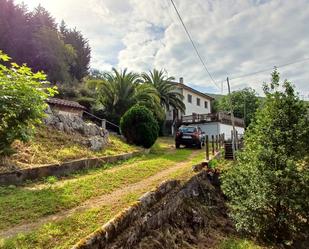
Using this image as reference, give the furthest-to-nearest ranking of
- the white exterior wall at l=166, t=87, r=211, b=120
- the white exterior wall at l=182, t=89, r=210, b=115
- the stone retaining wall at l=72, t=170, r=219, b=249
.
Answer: the white exterior wall at l=182, t=89, r=210, b=115 → the white exterior wall at l=166, t=87, r=211, b=120 → the stone retaining wall at l=72, t=170, r=219, b=249

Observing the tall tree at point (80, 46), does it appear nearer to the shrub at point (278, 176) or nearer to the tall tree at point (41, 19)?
the tall tree at point (41, 19)

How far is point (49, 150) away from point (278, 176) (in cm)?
694

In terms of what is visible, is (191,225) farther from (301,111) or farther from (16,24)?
(16,24)

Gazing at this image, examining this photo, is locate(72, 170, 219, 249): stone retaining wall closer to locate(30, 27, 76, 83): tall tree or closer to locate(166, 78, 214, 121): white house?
locate(30, 27, 76, 83): tall tree

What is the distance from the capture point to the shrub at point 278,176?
22.2 feet

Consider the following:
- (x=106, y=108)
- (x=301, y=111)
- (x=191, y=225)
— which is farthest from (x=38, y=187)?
(x=106, y=108)

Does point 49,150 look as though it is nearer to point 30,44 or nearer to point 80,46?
point 30,44

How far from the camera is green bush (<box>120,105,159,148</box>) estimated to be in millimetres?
13625

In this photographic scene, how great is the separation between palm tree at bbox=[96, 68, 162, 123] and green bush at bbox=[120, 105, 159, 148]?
549cm

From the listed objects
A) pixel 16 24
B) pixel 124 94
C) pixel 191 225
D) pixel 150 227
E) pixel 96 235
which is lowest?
pixel 191 225

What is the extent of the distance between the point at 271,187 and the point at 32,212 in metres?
5.74

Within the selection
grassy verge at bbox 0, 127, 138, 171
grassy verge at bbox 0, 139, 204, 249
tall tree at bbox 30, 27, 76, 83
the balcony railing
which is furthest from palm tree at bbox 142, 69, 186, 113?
grassy verge at bbox 0, 139, 204, 249

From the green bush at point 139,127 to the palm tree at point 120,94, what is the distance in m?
5.49

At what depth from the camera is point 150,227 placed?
5223mm
